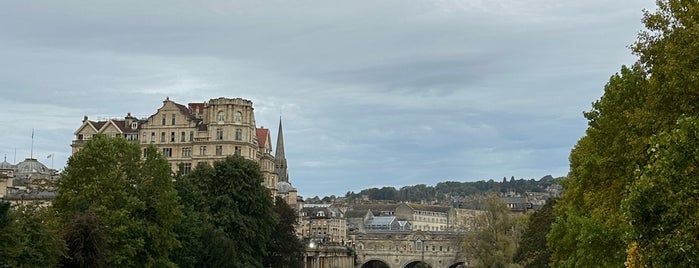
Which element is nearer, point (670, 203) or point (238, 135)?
point (670, 203)

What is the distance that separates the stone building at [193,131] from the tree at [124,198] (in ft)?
129

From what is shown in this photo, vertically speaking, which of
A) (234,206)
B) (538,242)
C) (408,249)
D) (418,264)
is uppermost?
(234,206)

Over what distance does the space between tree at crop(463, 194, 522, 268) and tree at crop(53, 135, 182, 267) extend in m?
41.0

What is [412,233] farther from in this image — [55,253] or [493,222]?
[55,253]

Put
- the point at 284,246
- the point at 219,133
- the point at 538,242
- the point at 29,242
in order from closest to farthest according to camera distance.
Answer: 1. the point at 29,242
2. the point at 538,242
3. the point at 284,246
4. the point at 219,133

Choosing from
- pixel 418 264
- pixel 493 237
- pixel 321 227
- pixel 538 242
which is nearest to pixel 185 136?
pixel 493 237

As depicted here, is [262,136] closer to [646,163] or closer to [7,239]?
[7,239]

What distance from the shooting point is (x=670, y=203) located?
2052 cm

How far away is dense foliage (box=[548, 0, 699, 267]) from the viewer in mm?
20484

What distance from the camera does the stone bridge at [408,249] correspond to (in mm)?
154125

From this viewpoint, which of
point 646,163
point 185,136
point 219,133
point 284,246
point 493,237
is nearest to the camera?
point 646,163

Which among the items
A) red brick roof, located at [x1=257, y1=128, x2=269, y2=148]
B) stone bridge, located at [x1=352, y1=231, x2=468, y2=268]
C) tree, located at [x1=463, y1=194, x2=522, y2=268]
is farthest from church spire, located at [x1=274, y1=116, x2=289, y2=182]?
tree, located at [x1=463, y1=194, x2=522, y2=268]

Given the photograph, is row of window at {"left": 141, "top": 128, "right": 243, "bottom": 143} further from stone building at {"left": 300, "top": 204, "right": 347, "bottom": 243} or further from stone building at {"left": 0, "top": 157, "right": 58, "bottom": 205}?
stone building at {"left": 300, "top": 204, "right": 347, "bottom": 243}

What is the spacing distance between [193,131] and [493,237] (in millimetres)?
33871
